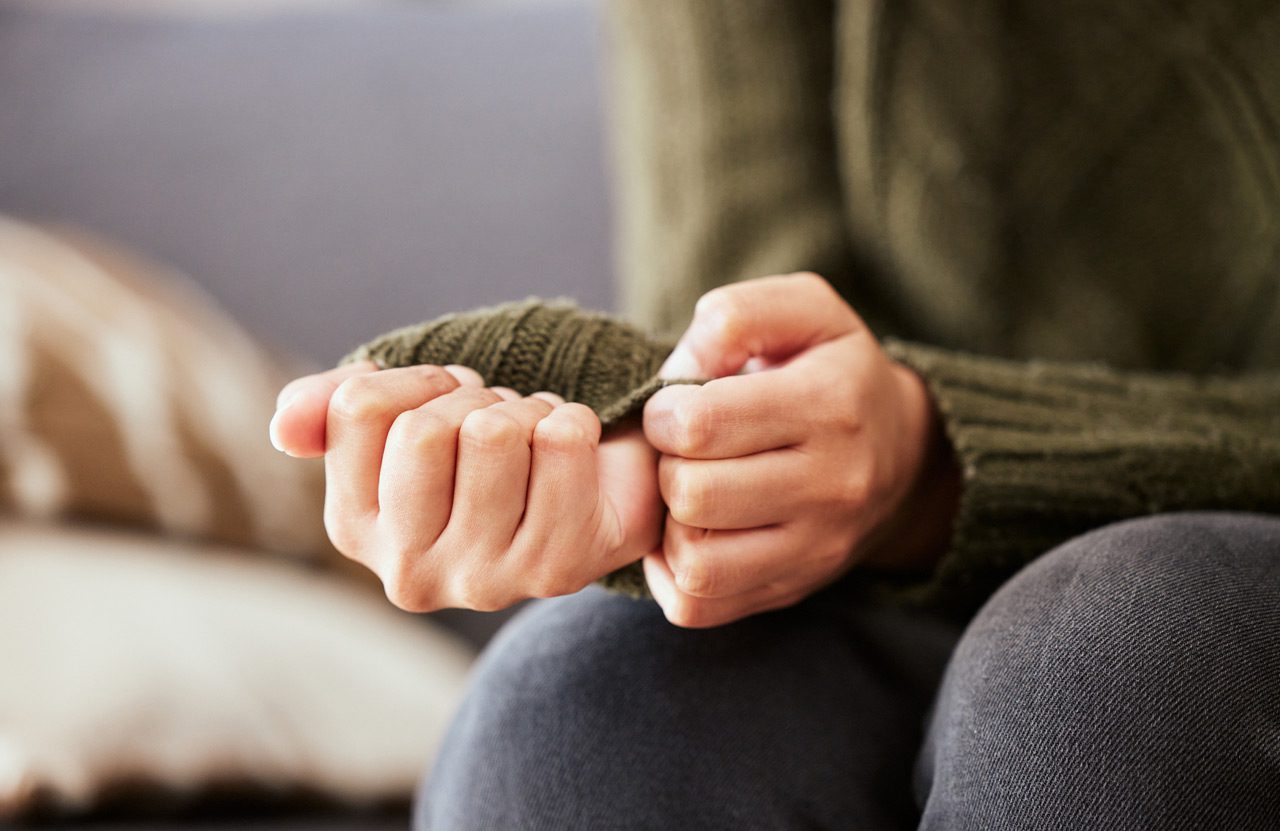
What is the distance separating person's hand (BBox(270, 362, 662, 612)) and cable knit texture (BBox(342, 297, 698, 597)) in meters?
0.03

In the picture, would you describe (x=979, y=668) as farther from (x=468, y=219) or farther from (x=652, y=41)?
(x=468, y=219)

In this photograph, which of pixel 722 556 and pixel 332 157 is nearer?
pixel 722 556

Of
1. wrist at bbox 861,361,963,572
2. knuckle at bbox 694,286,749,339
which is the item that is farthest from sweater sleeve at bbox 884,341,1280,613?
knuckle at bbox 694,286,749,339

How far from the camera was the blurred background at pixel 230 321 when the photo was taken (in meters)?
0.56

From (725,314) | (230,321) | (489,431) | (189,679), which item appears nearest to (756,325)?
(725,314)

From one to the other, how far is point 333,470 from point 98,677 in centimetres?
38

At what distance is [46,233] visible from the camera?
772mm

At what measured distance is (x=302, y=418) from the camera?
0.27 meters

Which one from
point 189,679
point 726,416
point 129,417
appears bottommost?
point 189,679

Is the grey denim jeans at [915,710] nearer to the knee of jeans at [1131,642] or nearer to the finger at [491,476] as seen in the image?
the knee of jeans at [1131,642]

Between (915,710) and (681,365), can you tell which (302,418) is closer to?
(681,365)

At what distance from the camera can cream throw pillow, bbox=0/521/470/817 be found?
0.53 metres

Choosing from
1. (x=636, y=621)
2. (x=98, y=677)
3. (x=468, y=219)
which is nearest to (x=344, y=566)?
(x=98, y=677)

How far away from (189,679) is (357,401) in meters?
0.39
